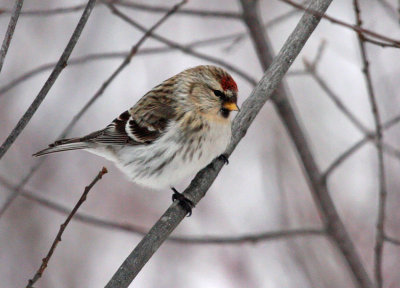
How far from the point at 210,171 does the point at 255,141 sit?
9.66ft

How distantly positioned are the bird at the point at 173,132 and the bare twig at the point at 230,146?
8cm

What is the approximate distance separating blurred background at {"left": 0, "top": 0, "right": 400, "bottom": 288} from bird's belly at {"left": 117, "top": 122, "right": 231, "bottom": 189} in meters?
0.98

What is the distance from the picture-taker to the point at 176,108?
2912 millimetres

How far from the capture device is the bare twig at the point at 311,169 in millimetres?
2529

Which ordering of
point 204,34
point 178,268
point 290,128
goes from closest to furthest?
point 290,128 → point 178,268 → point 204,34

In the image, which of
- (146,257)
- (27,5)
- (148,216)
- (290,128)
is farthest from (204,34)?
(146,257)

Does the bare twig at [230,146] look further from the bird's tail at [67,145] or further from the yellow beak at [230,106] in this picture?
the bird's tail at [67,145]

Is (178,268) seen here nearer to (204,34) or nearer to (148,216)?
(148,216)

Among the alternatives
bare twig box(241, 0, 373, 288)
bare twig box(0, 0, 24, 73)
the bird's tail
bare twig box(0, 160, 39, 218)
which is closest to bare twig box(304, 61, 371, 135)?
bare twig box(241, 0, 373, 288)

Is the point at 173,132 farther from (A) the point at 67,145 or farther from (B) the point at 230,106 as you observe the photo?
(A) the point at 67,145

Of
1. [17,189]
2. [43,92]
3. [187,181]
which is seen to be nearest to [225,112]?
[17,189]

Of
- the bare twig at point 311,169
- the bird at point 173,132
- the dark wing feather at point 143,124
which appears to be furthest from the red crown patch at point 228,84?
the dark wing feather at point 143,124

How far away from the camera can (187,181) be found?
4820 mm

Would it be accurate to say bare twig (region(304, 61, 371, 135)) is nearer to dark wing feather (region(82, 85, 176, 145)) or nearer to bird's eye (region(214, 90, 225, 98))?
bird's eye (region(214, 90, 225, 98))
